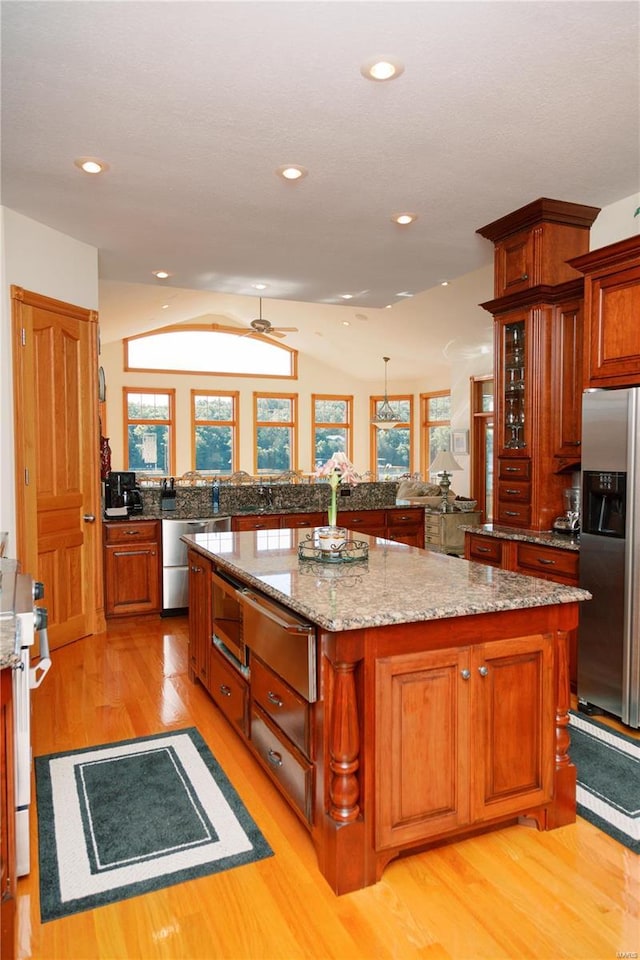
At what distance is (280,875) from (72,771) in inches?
45.5

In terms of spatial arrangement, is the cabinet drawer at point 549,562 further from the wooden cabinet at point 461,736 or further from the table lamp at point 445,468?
the table lamp at point 445,468

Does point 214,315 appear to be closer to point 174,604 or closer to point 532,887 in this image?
point 174,604

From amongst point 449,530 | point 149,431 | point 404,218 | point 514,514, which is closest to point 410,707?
point 514,514

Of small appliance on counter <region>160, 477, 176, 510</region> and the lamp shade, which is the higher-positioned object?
the lamp shade

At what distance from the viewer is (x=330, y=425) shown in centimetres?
1471

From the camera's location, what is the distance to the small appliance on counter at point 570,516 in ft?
12.6

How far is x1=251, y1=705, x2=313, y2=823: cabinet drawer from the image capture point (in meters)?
2.18

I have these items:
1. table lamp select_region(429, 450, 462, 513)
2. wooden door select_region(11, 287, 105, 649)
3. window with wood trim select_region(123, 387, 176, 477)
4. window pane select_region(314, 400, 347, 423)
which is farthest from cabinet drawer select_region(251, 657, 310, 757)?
window pane select_region(314, 400, 347, 423)

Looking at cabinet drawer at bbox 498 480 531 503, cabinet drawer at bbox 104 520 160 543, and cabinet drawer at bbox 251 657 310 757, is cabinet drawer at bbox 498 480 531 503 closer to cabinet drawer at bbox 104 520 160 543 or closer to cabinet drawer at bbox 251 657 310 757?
cabinet drawer at bbox 251 657 310 757

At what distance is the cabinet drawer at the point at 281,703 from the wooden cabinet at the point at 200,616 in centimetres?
79

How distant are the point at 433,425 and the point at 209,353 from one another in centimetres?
492

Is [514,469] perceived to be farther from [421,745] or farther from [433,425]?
[433,425]

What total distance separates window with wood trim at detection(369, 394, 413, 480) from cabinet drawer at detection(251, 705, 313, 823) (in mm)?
11299

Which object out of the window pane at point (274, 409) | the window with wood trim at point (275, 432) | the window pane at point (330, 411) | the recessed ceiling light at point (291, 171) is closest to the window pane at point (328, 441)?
the window pane at point (330, 411)
